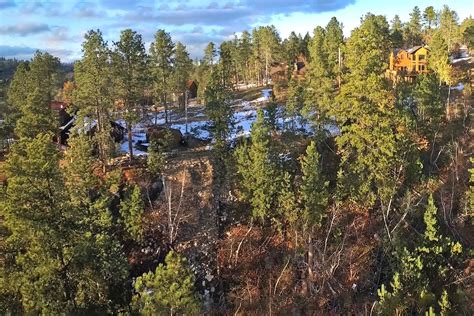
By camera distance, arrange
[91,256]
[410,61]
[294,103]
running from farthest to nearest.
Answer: [410,61], [294,103], [91,256]

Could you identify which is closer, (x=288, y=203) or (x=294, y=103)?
(x=288, y=203)

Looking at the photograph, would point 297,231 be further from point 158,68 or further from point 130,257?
point 158,68

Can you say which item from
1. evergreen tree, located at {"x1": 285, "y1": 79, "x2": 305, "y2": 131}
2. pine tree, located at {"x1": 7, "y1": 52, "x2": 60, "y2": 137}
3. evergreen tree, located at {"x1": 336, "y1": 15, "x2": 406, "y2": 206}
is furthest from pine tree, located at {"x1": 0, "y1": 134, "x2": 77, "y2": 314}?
evergreen tree, located at {"x1": 285, "y1": 79, "x2": 305, "y2": 131}

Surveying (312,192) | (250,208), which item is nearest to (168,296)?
(312,192)

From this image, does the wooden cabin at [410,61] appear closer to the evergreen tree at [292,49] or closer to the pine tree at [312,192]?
the evergreen tree at [292,49]

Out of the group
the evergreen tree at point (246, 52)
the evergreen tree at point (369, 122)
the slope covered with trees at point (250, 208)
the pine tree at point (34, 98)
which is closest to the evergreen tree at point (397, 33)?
the evergreen tree at point (246, 52)

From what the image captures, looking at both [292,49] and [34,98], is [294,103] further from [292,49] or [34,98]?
[292,49]
